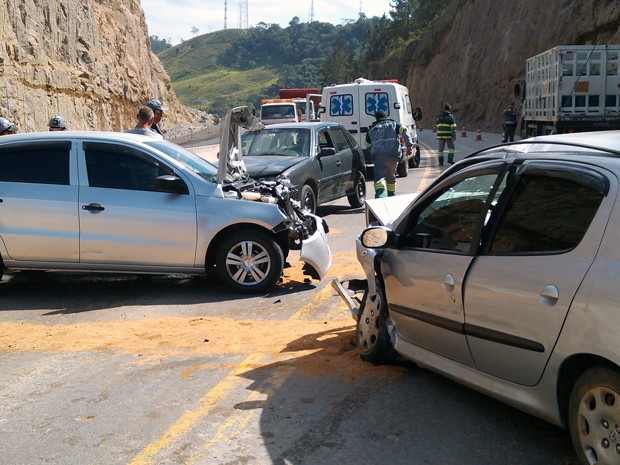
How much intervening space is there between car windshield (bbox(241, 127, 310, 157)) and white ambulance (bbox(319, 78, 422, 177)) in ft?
22.6

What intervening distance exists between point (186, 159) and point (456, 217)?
4.68m

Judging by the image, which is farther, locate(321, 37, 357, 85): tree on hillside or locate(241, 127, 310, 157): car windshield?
locate(321, 37, 357, 85): tree on hillside

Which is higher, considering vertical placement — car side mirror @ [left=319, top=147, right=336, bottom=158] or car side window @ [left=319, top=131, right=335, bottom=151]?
car side window @ [left=319, top=131, right=335, bottom=151]

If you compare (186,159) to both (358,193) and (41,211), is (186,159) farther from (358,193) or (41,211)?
(358,193)

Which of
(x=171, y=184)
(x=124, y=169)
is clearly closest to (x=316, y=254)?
(x=171, y=184)

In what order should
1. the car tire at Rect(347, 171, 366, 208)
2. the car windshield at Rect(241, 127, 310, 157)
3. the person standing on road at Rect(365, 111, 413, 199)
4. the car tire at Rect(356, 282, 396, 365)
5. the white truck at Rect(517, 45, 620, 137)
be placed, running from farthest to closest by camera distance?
the white truck at Rect(517, 45, 620, 137), the car tire at Rect(347, 171, 366, 208), the person standing on road at Rect(365, 111, 413, 199), the car windshield at Rect(241, 127, 310, 157), the car tire at Rect(356, 282, 396, 365)

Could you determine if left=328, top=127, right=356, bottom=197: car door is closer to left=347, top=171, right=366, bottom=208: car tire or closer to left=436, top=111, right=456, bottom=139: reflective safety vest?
left=347, top=171, right=366, bottom=208: car tire

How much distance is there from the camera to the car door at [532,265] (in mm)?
3879

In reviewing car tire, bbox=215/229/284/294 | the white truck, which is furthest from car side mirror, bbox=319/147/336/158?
the white truck

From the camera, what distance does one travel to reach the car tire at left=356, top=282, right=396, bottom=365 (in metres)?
5.67

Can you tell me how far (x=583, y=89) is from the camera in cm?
2230

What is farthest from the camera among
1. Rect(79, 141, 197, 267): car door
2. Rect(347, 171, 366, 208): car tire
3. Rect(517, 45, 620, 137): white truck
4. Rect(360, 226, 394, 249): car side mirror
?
Rect(517, 45, 620, 137): white truck

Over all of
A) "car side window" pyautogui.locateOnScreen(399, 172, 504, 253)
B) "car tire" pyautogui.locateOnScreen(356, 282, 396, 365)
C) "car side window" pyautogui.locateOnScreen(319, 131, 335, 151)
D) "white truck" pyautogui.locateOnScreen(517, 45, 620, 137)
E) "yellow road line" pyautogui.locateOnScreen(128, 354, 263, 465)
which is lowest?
"yellow road line" pyautogui.locateOnScreen(128, 354, 263, 465)

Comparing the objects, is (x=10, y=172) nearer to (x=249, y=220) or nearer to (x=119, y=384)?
(x=249, y=220)
